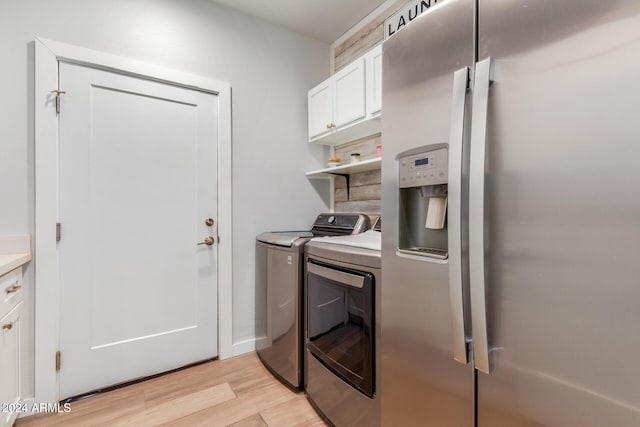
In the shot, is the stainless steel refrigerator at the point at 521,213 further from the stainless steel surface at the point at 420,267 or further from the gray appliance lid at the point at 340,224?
the gray appliance lid at the point at 340,224

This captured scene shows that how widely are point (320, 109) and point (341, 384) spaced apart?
6.74 feet

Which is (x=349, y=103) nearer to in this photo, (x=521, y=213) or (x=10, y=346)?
(x=521, y=213)

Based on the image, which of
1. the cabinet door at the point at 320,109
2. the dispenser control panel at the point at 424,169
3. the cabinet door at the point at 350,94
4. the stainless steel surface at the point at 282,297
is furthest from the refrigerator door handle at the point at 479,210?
the cabinet door at the point at 320,109

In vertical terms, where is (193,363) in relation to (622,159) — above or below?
below

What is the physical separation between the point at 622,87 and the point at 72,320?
2611 mm

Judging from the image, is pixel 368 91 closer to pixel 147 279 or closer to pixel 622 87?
pixel 622 87

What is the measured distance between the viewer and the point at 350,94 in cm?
212

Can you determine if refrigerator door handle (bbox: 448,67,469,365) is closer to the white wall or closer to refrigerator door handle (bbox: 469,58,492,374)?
refrigerator door handle (bbox: 469,58,492,374)

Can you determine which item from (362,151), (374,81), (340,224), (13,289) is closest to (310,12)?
(374,81)

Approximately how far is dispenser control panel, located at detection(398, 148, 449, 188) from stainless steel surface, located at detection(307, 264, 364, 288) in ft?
1.60

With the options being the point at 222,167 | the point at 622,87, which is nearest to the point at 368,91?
the point at 222,167

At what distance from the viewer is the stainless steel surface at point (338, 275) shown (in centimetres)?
129

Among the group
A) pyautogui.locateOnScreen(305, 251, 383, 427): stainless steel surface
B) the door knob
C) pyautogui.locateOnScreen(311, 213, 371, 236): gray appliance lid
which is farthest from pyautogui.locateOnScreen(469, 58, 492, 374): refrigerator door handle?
the door knob

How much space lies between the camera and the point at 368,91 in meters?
1.98
